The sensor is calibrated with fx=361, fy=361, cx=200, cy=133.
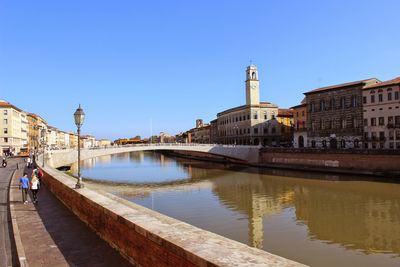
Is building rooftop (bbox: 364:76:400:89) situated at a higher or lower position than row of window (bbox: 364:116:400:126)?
higher

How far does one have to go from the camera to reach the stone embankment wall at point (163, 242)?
4.52 metres

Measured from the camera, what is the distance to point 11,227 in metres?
10.1

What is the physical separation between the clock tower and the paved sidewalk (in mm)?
70365

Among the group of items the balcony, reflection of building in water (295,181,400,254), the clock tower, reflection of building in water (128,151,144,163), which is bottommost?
reflection of building in water (295,181,400,254)

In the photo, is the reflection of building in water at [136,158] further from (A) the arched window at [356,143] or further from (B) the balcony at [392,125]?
(B) the balcony at [392,125]

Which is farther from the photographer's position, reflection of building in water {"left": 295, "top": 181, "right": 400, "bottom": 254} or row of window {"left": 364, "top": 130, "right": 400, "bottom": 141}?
row of window {"left": 364, "top": 130, "right": 400, "bottom": 141}

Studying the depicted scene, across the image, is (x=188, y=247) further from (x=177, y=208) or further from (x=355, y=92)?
(x=355, y=92)

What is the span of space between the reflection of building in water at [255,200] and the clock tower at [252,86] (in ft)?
142

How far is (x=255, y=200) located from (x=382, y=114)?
94.8 feet

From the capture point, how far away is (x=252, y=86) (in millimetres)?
80000

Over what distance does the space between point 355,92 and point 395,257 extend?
138 ft

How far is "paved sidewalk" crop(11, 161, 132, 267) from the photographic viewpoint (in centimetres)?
691

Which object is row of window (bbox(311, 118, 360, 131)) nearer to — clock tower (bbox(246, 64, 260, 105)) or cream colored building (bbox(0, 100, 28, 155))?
clock tower (bbox(246, 64, 260, 105))

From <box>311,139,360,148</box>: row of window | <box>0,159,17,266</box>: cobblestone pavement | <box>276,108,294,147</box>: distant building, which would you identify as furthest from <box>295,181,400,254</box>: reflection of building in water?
<box>276,108,294,147</box>: distant building
